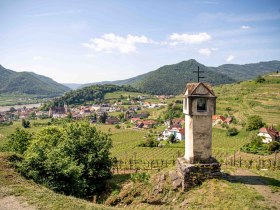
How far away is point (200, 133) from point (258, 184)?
4.36 metres

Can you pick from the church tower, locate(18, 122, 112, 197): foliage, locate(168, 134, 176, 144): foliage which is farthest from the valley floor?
locate(168, 134, 176, 144): foliage

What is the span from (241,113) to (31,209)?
79.7 m

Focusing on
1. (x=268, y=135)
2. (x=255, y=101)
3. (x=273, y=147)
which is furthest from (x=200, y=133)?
(x=255, y=101)

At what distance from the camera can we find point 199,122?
15.8m

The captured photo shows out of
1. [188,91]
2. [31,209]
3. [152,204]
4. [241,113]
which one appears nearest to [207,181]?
[152,204]

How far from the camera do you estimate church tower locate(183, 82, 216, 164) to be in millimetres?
15719

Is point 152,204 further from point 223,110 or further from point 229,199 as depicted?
point 223,110

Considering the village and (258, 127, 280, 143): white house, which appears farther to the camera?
the village

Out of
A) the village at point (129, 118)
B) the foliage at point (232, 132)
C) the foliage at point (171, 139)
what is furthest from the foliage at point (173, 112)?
the foliage at point (232, 132)

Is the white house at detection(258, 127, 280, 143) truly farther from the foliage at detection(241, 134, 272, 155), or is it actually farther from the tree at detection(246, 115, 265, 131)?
the foliage at detection(241, 134, 272, 155)

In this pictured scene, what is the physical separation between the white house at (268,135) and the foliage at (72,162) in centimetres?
4487

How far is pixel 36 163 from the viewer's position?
59.5 ft

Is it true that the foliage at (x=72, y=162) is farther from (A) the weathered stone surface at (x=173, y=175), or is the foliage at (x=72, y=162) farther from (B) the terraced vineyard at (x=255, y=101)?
(B) the terraced vineyard at (x=255, y=101)

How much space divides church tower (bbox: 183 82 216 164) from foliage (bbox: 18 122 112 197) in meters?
8.63
